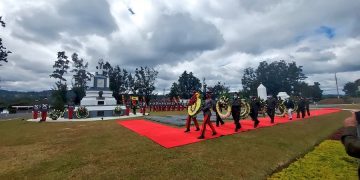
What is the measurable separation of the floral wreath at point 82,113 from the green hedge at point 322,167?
22.8 meters

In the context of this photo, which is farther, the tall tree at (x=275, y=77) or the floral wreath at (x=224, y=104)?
the tall tree at (x=275, y=77)

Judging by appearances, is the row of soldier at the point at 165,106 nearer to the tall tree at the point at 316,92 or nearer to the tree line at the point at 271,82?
the tree line at the point at 271,82

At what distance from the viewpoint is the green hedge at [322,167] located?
17.6ft

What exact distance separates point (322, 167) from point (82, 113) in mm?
23593

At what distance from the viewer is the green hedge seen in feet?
17.6

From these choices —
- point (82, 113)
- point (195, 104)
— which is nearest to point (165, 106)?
point (82, 113)

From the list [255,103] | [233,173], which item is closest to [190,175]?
[233,173]

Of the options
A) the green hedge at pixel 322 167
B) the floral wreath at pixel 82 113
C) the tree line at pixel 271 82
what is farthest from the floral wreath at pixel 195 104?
the tree line at pixel 271 82

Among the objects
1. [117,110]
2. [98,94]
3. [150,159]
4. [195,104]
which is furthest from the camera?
[98,94]

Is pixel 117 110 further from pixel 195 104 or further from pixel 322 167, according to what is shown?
pixel 322 167

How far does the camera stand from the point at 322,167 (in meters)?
6.02

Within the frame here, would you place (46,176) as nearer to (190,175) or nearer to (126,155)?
(126,155)

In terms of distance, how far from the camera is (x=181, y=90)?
83250mm

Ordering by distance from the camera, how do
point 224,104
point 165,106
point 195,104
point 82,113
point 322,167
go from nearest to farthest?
point 322,167
point 195,104
point 224,104
point 82,113
point 165,106
